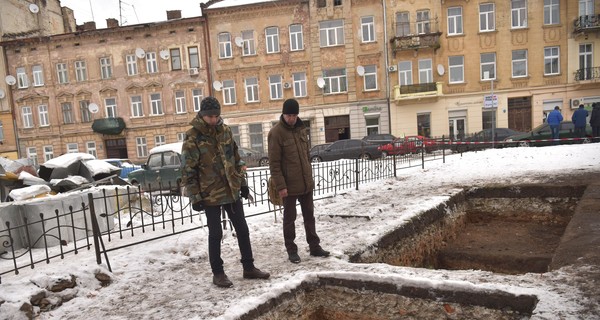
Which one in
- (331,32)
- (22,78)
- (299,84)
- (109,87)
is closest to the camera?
(331,32)

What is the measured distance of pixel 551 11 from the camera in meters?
22.5

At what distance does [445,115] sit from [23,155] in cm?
3085

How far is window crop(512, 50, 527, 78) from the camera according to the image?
23.0 m

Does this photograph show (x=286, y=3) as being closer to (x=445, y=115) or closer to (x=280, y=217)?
(x=445, y=115)

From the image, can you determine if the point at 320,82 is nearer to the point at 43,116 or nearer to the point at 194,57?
the point at 194,57

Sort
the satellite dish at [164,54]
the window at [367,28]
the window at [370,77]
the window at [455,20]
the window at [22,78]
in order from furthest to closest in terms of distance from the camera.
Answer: the window at [22,78]
the satellite dish at [164,54]
the window at [370,77]
the window at [367,28]
the window at [455,20]

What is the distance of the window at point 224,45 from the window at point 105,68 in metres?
8.47

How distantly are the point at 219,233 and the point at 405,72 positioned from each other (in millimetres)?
22489

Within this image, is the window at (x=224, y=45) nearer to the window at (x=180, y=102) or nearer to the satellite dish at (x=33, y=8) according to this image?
the window at (x=180, y=102)

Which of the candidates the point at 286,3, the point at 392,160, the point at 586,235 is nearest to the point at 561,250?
the point at 586,235

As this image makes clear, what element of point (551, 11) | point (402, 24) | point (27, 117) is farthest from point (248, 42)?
point (551, 11)

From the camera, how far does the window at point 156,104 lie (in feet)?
86.2

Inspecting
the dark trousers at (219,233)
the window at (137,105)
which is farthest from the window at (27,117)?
the dark trousers at (219,233)

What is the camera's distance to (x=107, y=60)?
2652 cm
